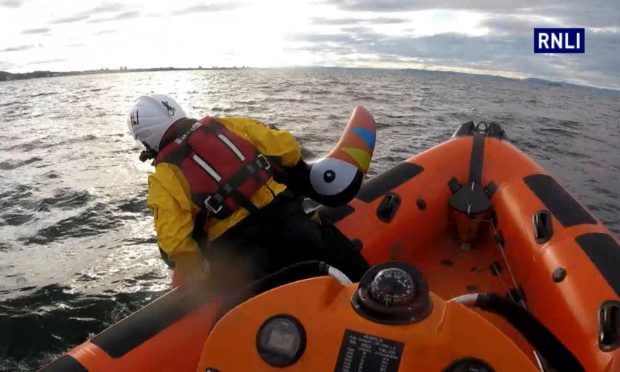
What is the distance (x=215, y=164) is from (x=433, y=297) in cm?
142

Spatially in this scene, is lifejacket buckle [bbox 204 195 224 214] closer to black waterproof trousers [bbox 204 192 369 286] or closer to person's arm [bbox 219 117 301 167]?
black waterproof trousers [bbox 204 192 369 286]

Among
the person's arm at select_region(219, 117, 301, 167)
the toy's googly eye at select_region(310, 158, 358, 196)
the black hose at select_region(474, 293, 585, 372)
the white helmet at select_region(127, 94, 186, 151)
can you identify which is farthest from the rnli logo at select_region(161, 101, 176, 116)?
the black hose at select_region(474, 293, 585, 372)

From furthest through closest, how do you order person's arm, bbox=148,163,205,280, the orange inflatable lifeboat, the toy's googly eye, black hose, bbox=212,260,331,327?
the toy's googly eye
person's arm, bbox=148,163,205,280
black hose, bbox=212,260,331,327
the orange inflatable lifeboat

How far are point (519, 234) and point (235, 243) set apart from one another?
1.90 m

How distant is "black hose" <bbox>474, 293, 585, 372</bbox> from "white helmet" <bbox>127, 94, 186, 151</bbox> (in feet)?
6.17

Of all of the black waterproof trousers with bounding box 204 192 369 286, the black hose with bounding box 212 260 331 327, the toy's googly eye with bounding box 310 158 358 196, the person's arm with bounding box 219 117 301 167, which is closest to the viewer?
the black hose with bounding box 212 260 331 327

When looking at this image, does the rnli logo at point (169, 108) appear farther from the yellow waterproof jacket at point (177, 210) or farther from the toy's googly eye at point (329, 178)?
the toy's googly eye at point (329, 178)

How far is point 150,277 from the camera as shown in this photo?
490 centimetres

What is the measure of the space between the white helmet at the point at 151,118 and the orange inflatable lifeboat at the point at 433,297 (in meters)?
0.83

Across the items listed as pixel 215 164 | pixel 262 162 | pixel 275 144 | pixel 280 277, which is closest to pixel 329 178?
pixel 275 144

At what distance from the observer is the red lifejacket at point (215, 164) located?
260 centimetres

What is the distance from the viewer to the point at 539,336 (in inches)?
60.6

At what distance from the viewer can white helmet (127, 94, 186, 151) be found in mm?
2754

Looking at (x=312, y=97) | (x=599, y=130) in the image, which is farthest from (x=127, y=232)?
(x=312, y=97)
